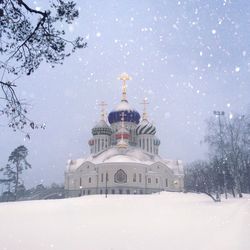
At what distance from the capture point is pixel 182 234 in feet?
45.4

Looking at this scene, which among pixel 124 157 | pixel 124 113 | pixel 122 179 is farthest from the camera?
pixel 124 113

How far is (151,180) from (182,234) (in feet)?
147

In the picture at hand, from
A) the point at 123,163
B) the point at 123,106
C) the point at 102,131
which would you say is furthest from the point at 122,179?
the point at 123,106

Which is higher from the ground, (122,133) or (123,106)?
(123,106)

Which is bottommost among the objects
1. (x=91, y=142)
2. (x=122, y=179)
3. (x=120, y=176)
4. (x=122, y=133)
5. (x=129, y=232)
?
(x=129, y=232)

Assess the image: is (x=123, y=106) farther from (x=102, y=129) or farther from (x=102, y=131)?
(x=102, y=131)

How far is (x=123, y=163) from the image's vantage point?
55.8 meters

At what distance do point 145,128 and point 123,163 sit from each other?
40.9ft

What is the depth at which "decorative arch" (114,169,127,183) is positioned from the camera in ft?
182

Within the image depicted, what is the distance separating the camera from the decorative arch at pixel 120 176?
5550 cm

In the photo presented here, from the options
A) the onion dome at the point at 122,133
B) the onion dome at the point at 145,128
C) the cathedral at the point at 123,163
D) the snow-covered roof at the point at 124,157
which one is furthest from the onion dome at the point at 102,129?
the onion dome at the point at 145,128

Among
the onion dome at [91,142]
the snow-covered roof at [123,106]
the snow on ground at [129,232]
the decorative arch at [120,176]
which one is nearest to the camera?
the snow on ground at [129,232]

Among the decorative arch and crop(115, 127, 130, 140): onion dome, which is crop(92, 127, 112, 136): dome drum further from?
the decorative arch

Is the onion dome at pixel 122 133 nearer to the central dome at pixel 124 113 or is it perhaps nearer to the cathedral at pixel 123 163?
the cathedral at pixel 123 163
